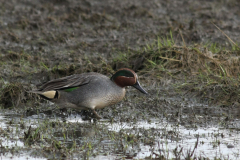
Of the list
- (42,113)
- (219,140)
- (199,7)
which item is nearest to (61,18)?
(199,7)

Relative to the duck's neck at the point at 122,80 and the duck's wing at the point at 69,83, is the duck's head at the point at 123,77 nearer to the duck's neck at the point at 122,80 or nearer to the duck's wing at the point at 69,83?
the duck's neck at the point at 122,80

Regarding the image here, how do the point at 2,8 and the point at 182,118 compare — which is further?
the point at 2,8

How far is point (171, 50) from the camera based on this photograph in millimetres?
9219

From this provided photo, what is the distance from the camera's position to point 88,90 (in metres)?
7.17

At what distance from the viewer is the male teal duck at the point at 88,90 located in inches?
281

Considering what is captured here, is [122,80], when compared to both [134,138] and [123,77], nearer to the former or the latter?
[123,77]

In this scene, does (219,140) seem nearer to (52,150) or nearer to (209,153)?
(209,153)

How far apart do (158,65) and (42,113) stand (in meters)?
2.61

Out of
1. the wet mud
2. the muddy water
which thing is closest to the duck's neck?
the wet mud

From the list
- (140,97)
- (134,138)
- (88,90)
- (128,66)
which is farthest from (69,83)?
(128,66)

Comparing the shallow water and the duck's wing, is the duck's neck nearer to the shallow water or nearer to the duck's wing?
the duck's wing

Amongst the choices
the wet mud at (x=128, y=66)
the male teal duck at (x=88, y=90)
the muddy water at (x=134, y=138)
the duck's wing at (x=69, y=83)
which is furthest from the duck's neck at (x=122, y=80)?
the muddy water at (x=134, y=138)

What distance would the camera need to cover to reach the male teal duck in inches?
281

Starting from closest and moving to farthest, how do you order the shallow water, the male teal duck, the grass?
the shallow water < the grass < the male teal duck
